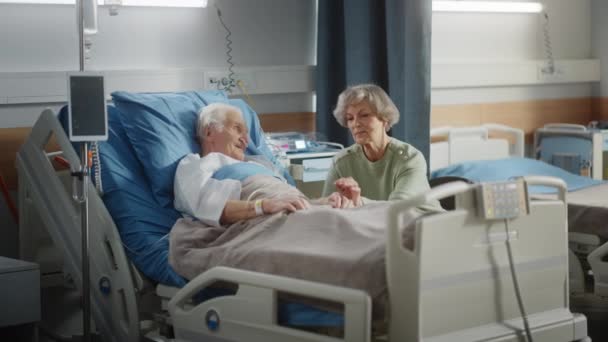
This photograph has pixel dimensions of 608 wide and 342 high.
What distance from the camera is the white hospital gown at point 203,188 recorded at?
3.06 metres

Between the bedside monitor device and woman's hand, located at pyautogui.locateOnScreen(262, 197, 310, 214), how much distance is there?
59 cm

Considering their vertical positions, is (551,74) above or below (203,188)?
above

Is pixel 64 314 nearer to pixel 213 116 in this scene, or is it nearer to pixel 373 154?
pixel 213 116

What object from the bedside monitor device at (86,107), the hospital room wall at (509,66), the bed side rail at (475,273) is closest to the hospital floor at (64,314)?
the bedside monitor device at (86,107)

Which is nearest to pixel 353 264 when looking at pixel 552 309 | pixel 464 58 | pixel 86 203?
pixel 552 309

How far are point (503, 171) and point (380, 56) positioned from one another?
90cm

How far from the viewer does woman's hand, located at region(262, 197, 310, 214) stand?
2.89 metres

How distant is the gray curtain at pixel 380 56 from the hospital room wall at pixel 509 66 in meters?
0.77

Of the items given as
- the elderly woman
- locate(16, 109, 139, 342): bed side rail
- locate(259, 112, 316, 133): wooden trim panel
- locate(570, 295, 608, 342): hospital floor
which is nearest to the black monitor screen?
locate(16, 109, 139, 342): bed side rail

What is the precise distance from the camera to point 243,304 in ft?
8.64

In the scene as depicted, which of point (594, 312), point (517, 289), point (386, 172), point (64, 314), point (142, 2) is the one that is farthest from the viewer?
point (594, 312)

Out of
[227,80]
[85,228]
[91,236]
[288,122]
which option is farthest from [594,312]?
[85,228]

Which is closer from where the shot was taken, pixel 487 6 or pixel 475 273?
pixel 475 273

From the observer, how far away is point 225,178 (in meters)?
3.21
